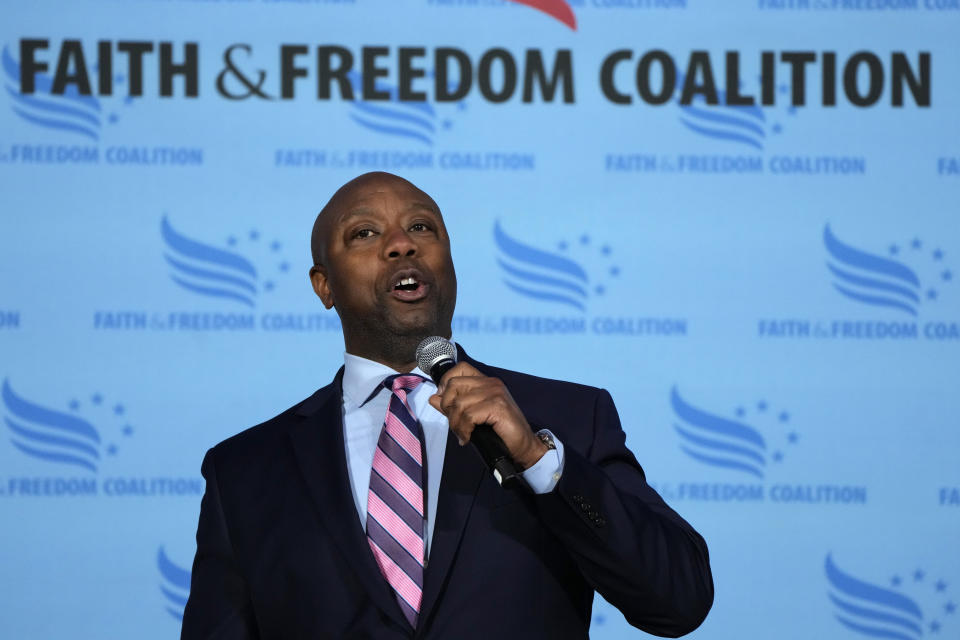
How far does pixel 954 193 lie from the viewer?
3.86 meters

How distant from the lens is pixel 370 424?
190 cm

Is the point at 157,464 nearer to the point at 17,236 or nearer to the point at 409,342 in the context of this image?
the point at 17,236

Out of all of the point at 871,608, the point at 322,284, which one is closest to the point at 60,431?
the point at 322,284

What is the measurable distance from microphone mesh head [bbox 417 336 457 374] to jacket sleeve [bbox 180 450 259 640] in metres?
0.46

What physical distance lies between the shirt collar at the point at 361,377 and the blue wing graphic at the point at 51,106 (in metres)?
2.16

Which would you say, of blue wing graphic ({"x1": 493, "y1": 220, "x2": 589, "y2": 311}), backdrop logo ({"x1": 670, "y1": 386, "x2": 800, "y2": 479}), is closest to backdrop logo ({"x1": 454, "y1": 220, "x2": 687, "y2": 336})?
blue wing graphic ({"x1": 493, "y1": 220, "x2": 589, "y2": 311})

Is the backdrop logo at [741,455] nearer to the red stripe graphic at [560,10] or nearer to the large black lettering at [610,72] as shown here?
the large black lettering at [610,72]

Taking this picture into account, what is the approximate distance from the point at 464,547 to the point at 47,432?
7.82 ft

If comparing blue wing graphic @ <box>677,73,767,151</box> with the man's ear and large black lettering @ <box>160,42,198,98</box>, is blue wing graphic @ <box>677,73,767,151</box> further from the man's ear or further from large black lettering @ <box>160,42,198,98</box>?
the man's ear

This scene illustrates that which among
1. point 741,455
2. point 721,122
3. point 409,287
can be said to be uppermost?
point 721,122

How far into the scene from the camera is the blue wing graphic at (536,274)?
3.74 meters

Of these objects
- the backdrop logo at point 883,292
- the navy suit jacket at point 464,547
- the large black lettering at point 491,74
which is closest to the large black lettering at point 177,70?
the large black lettering at point 491,74

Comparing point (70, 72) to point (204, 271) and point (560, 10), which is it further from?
point (560, 10)

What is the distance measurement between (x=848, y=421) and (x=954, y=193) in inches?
34.1
